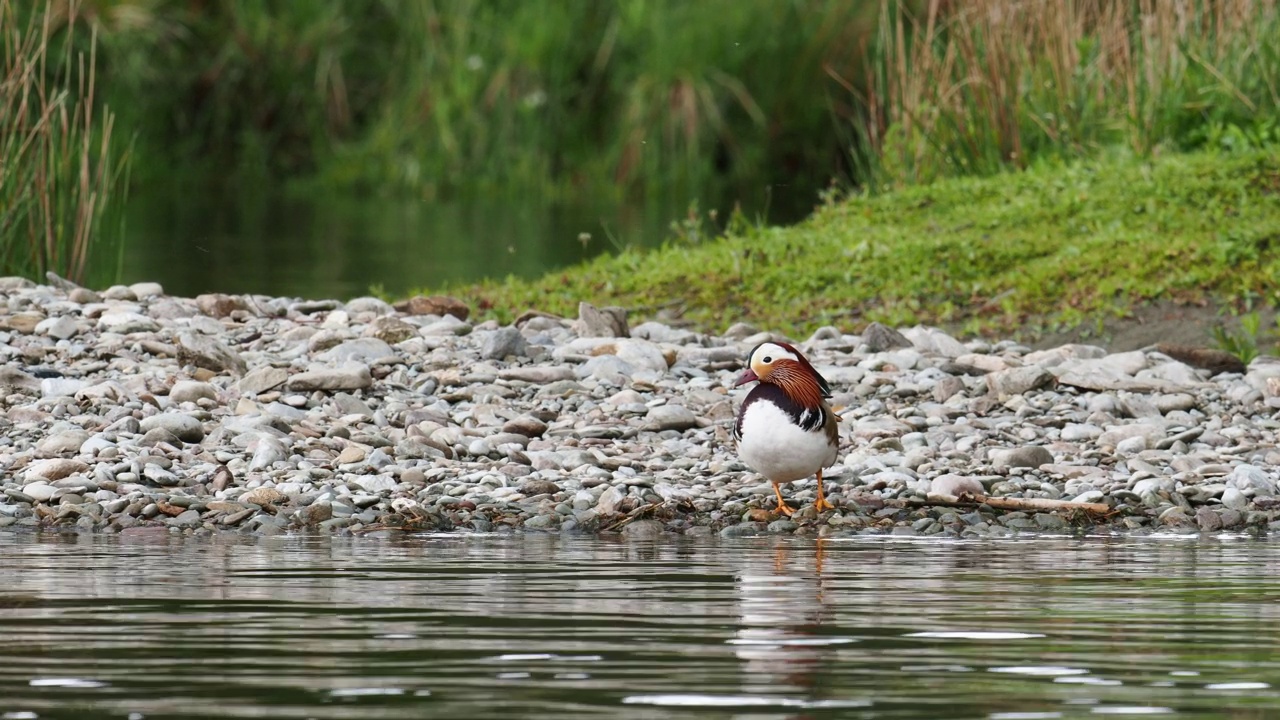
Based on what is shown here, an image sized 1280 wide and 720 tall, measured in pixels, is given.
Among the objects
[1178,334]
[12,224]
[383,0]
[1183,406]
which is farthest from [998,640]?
[383,0]

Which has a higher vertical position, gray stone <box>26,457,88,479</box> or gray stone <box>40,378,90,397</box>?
gray stone <box>40,378,90,397</box>

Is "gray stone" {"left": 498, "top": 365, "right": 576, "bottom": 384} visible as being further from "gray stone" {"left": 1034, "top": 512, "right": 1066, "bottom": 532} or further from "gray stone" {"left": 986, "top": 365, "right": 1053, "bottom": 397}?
"gray stone" {"left": 1034, "top": 512, "right": 1066, "bottom": 532}

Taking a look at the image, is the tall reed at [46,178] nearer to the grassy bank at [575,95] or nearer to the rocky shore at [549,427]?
the rocky shore at [549,427]

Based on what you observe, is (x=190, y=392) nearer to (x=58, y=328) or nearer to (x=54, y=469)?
(x=54, y=469)

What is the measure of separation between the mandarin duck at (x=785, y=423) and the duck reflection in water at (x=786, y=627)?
606 mm

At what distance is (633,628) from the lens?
496 cm

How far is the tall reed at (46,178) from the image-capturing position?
444 inches

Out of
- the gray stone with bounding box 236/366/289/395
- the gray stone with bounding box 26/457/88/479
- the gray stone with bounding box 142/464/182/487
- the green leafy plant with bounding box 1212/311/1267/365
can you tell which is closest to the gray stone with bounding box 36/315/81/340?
the gray stone with bounding box 236/366/289/395

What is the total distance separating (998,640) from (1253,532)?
2948 millimetres

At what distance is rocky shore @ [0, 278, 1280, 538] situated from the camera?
746 centimetres

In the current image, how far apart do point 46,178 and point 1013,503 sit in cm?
648

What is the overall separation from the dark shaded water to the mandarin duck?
5.90 m

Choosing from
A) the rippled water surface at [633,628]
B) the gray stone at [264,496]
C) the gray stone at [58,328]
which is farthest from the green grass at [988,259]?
the rippled water surface at [633,628]

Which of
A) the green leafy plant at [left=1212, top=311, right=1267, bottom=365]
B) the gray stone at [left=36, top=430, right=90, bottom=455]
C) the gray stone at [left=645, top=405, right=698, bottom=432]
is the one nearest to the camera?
the gray stone at [left=36, top=430, right=90, bottom=455]
